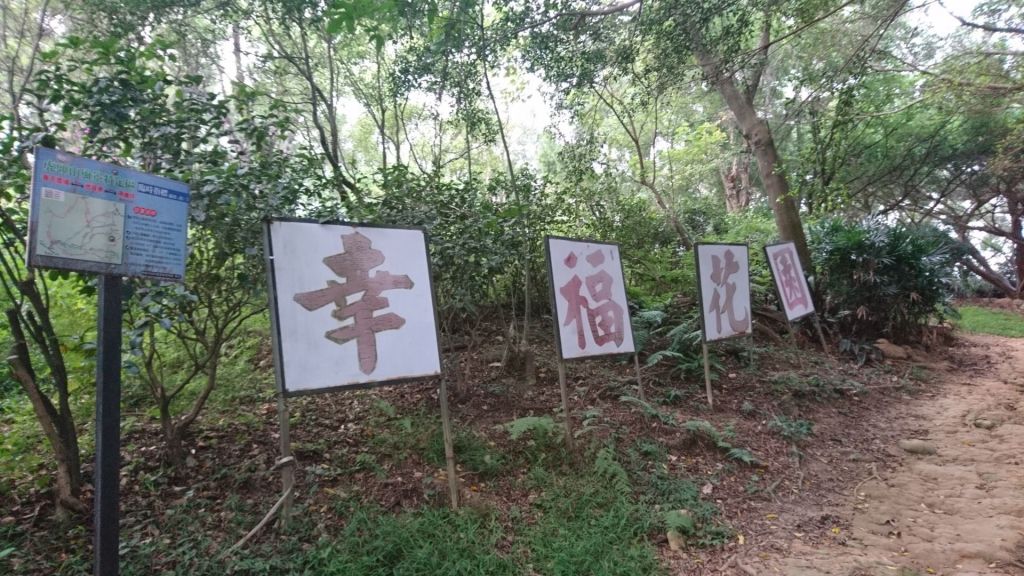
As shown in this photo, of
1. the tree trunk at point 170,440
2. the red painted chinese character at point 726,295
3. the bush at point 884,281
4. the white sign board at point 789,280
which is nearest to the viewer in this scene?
the tree trunk at point 170,440

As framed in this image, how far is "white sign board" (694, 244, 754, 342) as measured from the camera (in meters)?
5.57

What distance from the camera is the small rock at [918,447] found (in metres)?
4.83

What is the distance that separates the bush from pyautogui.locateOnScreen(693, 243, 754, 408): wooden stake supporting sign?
3.60 meters

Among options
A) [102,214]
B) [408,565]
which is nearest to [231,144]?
[102,214]

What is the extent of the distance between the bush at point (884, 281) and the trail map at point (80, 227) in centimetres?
946

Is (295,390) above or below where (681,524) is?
above

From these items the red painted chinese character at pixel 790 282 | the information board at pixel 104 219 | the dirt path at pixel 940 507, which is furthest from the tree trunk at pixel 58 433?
the red painted chinese character at pixel 790 282

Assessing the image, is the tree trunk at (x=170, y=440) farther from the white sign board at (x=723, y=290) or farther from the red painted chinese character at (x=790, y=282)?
the red painted chinese character at (x=790, y=282)

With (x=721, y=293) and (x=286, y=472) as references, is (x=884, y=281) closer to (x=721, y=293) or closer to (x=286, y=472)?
(x=721, y=293)

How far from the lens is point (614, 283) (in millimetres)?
4828

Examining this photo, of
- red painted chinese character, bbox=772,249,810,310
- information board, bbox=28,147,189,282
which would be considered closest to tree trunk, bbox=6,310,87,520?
information board, bbox=28,147,189,282

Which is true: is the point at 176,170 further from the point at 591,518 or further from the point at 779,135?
the point at 779,135

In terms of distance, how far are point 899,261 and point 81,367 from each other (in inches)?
407

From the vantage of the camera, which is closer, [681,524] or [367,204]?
[681,524]
